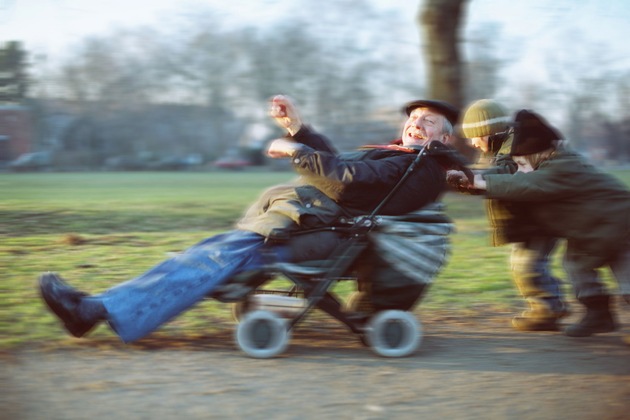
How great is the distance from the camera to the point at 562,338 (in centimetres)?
497

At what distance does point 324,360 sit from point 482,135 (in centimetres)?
185

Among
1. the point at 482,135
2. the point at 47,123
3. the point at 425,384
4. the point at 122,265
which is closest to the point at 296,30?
the point at 47,123

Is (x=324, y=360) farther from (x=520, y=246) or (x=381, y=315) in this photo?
(x=520, y=246)

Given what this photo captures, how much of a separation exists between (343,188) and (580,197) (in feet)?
4.80

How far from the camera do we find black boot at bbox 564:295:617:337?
16.2 ft

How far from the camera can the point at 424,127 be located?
4.72 metres

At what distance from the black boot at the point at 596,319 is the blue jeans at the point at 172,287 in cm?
198

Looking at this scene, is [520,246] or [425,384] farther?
[520,246]

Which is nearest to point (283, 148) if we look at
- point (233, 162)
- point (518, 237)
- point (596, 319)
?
point (518, 237)

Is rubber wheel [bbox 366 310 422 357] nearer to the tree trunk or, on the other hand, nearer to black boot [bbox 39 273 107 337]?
black boot [bbox 39 273 107 337]

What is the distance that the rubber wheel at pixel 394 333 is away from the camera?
439 centimetres

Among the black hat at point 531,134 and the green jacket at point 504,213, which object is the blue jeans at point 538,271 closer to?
the green jacket at point 504,213

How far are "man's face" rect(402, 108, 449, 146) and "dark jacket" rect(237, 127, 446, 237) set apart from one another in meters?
0.20

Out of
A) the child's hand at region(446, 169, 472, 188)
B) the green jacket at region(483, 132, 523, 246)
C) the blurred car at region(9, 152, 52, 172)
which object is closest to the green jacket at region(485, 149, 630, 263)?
the child's hand at region(446, 169, 472, 188)
